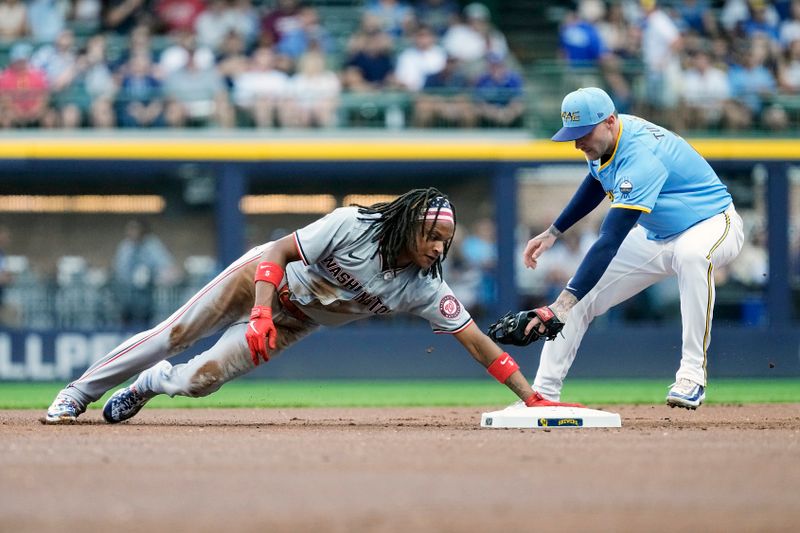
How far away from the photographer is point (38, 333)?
15.6 meters

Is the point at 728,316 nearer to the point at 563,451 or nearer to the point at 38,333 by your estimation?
the point at 38,333

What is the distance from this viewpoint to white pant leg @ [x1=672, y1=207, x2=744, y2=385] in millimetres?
7988

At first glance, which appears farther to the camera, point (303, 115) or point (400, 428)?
point (303, 115)

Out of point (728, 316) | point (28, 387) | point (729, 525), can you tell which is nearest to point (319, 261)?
point (729, 525)

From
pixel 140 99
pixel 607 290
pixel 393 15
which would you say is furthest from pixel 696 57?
pixel 607 290

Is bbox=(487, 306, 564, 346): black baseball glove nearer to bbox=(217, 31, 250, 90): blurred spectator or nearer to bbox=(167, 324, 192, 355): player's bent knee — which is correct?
bbox=(167, 324, 192, 355): player's bent knee

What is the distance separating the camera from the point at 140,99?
53.1 ft

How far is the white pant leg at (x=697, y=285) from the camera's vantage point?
314 inches

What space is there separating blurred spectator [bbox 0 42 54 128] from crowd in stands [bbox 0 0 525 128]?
0.06ft

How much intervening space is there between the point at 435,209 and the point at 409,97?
30.9 feet

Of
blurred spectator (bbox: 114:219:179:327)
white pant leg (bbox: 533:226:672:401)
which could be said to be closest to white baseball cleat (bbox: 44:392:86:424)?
white pant leg (bbox: 533:226:672:401)

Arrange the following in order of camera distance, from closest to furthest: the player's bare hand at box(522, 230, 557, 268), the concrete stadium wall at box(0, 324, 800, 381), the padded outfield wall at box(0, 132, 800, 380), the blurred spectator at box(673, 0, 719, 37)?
the player's bare hand at box(522, 230, 557, 268)
the concrete stadium wall at box(0, 324, 800, 381)
the padded outfield wall at box(0, 132, 800, 380)
the blurred spectator at box(673, 0, 719, 37)

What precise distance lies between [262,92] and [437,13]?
3.75m

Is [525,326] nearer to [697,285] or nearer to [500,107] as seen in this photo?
[697,285]
